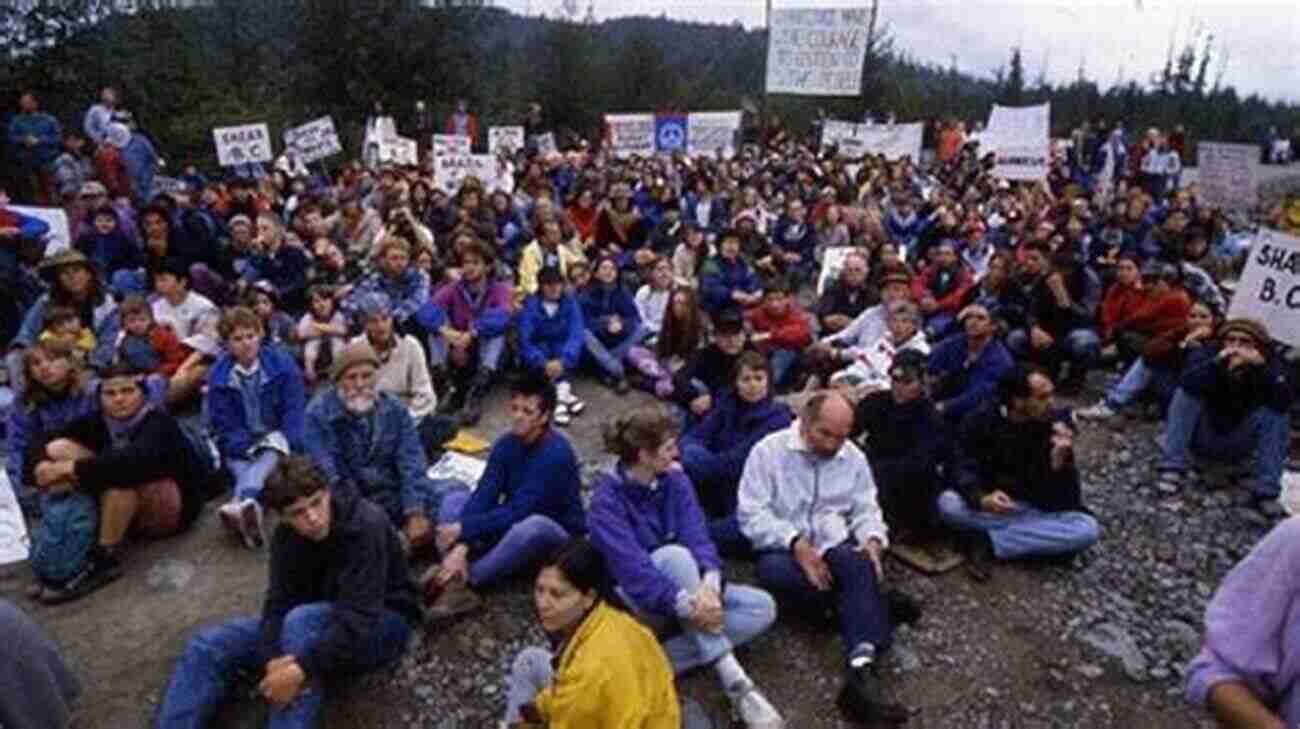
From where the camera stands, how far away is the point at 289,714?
4.05m

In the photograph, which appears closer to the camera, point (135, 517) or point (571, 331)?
point (135, 517)

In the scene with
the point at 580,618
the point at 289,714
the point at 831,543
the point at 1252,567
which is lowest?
the point at 289,714

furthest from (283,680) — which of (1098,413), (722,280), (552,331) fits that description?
(722,280)

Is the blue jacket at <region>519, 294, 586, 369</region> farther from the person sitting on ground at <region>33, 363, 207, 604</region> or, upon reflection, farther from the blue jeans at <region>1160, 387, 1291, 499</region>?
the blue jeans at <region>1160, 387, 1291, 499</region>

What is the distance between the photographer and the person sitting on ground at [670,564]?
14.7ft

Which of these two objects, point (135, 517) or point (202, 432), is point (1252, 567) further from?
point (202, 432)

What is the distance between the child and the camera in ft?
26.9

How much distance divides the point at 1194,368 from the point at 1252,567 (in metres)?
5.36

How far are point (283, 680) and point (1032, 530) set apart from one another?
4.34 m

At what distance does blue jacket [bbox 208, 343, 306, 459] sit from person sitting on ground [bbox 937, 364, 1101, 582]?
4367 mm

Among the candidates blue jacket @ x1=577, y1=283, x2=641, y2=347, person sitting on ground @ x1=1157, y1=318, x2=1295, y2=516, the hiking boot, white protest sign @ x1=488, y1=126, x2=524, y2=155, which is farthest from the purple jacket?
white protest sign @ x1=488, y1=126, x2=524, y2=155

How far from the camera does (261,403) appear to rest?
250 inches

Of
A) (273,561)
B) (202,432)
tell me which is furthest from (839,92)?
(273,561)

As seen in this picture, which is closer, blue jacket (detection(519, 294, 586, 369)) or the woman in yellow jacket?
the woman in yellow jacket
